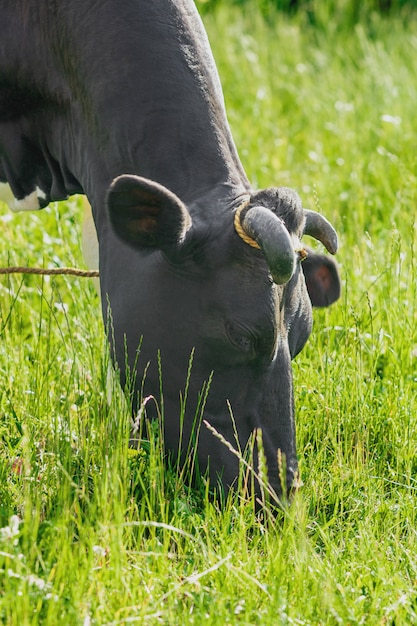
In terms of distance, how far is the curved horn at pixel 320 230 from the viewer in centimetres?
362

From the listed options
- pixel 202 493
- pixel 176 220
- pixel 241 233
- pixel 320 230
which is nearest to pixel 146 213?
pixel 176 220

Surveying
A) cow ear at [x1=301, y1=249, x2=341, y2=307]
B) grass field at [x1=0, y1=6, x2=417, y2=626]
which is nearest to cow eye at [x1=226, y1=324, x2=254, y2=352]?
grass field at [x1=0, y1=6, x2=417, y2=626]

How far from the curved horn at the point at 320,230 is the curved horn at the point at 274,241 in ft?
1.40

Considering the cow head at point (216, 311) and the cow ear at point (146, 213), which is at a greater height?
the cow ear at point (146, 213)

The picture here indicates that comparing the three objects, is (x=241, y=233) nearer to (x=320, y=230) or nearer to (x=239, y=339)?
(x=239, y=339)

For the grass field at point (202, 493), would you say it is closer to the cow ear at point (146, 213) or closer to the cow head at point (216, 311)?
the cow head at point (216, 311)

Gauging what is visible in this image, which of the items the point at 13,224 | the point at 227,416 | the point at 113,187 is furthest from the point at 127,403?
the point at 13,224

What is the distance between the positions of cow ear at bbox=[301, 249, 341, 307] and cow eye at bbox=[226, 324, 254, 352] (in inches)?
26.3

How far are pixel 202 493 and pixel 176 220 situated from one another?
0.83 m

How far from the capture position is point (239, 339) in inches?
129

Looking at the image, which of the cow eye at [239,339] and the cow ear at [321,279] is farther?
the cow ear at [321,279]

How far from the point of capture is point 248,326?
3.26 m

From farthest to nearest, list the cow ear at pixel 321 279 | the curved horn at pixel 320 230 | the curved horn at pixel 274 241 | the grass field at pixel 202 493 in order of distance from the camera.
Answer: the cow ear at pixel 321 279, the curved horn at pixel 320 230, the curved horn at pixel 274 241, the grass field at pixel 202 493

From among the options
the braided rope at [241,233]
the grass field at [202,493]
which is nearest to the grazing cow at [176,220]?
the braided rope at [241,233]
